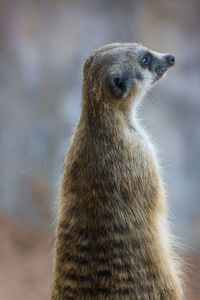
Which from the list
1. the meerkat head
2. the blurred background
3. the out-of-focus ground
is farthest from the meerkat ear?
the blurred background

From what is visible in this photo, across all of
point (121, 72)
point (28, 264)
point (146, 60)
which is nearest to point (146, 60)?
point (146, 60)

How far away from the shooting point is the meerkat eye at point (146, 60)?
4.05 ft

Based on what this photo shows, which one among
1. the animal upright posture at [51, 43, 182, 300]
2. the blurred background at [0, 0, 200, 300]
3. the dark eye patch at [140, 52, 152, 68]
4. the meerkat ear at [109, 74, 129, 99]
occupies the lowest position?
the animal upright posture at [51, 43, 182, 300]

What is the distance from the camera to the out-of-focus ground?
2.42 meters

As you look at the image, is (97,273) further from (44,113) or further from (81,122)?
(44,113)

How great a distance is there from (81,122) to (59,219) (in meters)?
0.24

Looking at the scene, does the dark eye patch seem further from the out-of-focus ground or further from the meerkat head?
the out-of-focus ground

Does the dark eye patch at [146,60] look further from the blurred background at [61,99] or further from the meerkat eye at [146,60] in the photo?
the blurred background at [61,99]

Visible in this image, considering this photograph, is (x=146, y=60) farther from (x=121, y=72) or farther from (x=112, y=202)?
(x=112, y=202)

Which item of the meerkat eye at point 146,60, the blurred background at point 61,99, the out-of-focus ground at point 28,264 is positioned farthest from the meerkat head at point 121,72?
the blurred background at point 61,99

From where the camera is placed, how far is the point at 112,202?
110 centimetres

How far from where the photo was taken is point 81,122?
119cm

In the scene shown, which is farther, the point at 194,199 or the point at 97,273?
the point at 194,199

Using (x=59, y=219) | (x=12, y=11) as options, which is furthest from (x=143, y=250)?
(x=12, y=11)
